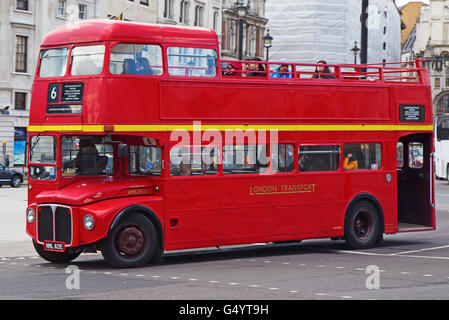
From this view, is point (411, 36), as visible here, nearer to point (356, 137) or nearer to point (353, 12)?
point (353, 12)

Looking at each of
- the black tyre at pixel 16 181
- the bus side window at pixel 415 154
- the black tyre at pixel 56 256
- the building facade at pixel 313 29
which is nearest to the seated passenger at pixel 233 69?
the black tyre at pixel 56 256

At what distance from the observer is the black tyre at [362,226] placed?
18938mm

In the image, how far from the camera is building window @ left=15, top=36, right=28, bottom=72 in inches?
2269

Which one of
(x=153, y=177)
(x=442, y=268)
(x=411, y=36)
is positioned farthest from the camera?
(x=411, y=36)

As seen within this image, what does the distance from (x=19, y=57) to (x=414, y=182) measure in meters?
40.9

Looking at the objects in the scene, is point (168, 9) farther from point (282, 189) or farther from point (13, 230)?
point (282, 189)

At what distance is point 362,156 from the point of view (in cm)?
1930

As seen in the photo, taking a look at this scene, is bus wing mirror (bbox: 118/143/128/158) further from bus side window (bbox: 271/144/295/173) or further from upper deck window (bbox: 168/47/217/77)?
bus side window (bbox: 271/144/295/173)

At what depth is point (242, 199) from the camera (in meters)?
17.3

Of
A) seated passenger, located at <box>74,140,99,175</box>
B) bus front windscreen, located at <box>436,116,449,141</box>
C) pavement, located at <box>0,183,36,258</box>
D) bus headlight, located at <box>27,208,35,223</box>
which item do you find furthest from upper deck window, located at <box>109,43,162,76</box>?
bus front windscreen, located at <box>436,116,449,141</box>

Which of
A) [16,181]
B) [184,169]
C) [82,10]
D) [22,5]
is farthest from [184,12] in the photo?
[184,169]

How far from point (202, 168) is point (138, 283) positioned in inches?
151

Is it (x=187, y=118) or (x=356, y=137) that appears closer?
(x=187, y=118)
